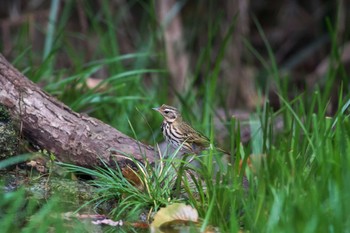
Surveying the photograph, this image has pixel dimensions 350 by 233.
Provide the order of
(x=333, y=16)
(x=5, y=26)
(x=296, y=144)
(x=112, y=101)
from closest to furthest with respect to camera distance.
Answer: (x=296, y=144) → (x=112, y=101) → (x=5, y=26) → (x=333, y=16)

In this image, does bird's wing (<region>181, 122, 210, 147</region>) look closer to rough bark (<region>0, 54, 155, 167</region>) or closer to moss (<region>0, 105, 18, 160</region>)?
rough bark (<region>0, 54, 155, 167</region>)

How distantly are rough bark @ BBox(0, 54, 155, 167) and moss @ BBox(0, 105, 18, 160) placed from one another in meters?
0.05

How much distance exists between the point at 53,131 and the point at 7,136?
0.32 metres

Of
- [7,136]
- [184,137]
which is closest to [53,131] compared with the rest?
[7,136]

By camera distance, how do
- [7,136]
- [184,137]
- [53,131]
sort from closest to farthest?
[7,136]
[53,131]
[184,137]

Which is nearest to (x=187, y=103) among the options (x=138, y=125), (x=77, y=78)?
(x=138, y=125)

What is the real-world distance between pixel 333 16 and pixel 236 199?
8.07 metres

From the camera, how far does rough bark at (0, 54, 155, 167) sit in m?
5.25

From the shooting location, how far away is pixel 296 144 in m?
4.90

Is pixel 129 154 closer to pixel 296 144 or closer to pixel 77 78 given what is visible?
pixel 296 144

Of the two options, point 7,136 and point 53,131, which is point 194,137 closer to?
point 53,131

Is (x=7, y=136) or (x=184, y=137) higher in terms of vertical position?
(x=7, y=136)

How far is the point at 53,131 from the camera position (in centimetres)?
527

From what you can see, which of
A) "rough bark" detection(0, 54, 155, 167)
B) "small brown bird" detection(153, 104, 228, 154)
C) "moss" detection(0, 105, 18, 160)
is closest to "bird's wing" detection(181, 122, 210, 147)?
"small brown bird" detection(153, 104, 228, 154)
